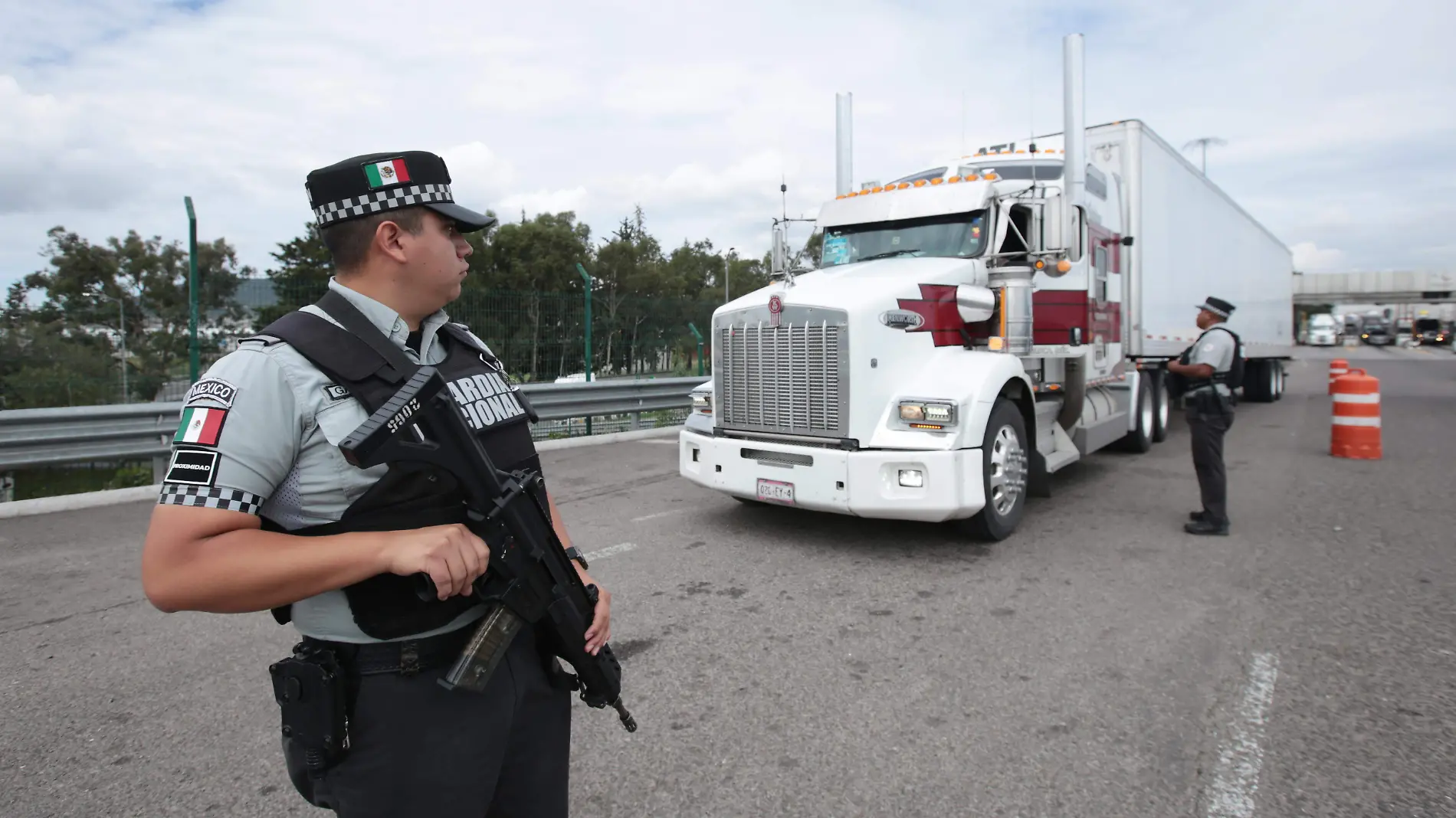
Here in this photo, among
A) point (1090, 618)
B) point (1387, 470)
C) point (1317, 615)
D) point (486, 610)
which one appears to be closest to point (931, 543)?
point (1090, 618)

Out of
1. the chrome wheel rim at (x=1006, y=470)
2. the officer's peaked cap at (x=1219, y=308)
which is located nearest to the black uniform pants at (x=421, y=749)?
the chrome wheel rim at (x=1006, y=470)

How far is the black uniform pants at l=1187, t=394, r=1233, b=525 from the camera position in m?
6.08

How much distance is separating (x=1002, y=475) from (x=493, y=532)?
16.4ft

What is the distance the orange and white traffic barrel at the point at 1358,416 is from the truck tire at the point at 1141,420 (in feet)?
6.47

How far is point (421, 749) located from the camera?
1471 millimetres

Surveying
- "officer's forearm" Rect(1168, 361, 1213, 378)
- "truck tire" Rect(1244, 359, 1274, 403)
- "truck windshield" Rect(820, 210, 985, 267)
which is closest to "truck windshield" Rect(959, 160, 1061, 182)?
"truck windshield" Rect(820, 210, 985, 267)

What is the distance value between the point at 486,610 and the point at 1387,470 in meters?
10.4

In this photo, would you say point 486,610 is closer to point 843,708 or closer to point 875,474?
point 843,708

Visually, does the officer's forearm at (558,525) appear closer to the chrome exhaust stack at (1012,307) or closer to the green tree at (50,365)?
the chrome exhaust stack at (1012,307)

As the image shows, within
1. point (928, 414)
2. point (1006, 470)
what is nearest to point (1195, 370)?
point (1006, 470)

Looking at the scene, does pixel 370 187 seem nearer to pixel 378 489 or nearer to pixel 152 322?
pixel 378 489

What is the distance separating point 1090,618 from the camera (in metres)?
4.38

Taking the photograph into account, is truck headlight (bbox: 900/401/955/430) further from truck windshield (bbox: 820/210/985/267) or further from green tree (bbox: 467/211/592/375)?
green tree (bbox: 467/211/592/375)

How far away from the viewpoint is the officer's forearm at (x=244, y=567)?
128 cm
